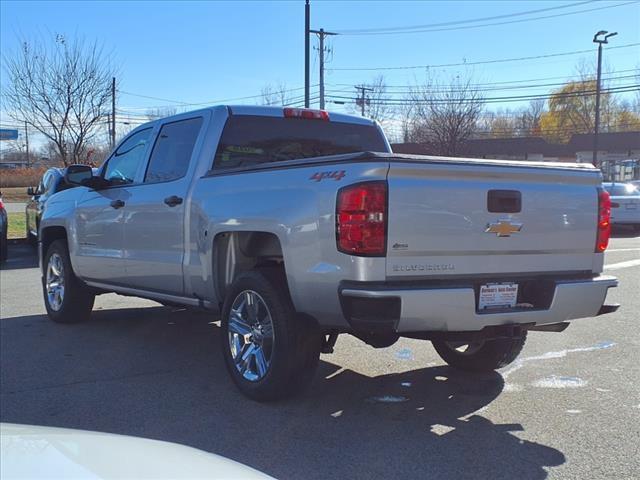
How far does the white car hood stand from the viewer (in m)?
1.81

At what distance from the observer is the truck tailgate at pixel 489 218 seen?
3770mm

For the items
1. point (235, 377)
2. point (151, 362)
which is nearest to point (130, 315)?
point (151, 362)

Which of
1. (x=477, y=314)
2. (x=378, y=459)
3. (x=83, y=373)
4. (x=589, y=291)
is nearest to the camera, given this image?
(x=378, y=459)

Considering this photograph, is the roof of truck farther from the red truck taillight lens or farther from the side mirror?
the red truck taillight lens

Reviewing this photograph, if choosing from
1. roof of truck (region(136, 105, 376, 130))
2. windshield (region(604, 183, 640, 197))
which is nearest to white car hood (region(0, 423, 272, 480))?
roof of truck (region(136, 105, 376, 130))

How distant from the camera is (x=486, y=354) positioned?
5.23 m

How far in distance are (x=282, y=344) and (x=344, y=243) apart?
90cm

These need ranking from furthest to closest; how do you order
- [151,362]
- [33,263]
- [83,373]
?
[33,263] → [151,362] → [83,373]

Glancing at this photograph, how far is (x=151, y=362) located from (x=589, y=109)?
66.2 metres

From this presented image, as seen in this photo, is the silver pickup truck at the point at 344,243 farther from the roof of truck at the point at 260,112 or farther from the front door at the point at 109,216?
the front door at the point at 109,216

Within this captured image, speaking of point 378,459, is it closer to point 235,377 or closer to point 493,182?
point 235,377

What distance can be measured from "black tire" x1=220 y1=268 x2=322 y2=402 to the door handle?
111cm

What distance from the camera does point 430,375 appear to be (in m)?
5.36

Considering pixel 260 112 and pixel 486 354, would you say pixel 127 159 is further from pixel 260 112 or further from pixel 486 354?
pixel 486 354
